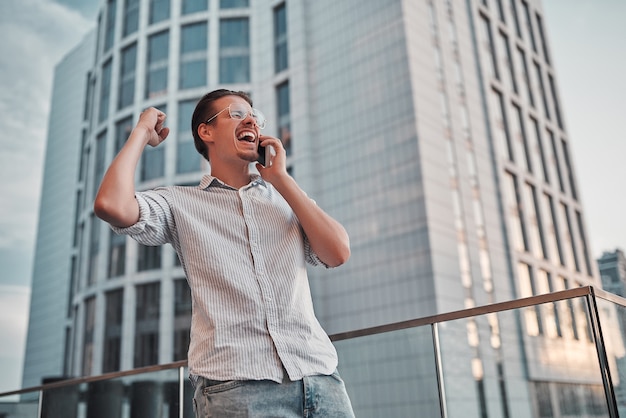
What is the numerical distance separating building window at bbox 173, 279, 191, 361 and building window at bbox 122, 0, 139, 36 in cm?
1240

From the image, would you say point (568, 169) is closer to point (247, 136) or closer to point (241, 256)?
point (247, 136)

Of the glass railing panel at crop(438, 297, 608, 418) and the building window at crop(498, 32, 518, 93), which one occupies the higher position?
the building window at crop(498, 32, 518, 93)

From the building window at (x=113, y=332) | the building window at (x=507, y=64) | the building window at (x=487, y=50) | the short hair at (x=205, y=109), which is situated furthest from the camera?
the building window at (x=507, y=64)

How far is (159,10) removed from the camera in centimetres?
2761

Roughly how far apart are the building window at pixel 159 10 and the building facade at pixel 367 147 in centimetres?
7

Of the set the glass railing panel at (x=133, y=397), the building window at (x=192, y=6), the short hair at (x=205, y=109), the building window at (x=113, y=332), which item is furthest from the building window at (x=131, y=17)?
the short hair at (x=205, y=109)

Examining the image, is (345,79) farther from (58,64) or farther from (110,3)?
(58,64)

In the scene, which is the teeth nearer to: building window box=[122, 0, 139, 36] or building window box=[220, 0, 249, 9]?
building window box=[220, 0, 249, 9]

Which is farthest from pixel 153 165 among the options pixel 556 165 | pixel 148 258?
pixel 556 165

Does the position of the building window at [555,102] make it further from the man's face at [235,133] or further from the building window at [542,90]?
the man's face at [235,133]

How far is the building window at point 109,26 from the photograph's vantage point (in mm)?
29203

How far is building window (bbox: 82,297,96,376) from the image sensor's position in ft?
82.9

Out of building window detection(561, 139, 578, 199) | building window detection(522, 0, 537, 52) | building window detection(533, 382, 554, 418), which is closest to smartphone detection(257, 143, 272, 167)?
building window detection(533, 382, 554, 418)

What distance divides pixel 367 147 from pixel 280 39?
7.28 metres
